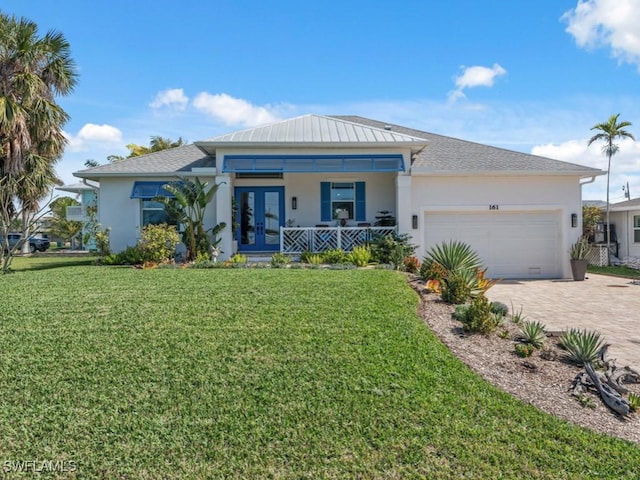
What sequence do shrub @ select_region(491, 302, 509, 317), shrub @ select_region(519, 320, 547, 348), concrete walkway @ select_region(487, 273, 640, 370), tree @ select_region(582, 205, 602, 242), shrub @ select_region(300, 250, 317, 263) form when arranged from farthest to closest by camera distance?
tree @ select_region(582, 205, 602, 242) → shrub @ select_region(300, 250, 317, 263) → shrub @ select_region(491, 302, 509, 317) → concrete walkway @ select_region(487, 273, 640, 370) → shrub @ select_region(519, 320, 547, 348)

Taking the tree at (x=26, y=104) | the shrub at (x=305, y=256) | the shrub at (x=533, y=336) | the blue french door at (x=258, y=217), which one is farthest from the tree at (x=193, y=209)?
the shrub at (x=533, y=336)


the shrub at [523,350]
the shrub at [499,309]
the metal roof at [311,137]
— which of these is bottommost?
the shrub at [523,350]

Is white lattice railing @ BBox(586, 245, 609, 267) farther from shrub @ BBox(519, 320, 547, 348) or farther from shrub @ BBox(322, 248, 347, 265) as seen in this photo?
shrub @ BBox(519, 320, 547, 348)

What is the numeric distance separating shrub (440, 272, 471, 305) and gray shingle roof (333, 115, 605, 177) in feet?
24.9

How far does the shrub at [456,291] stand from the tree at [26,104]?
1430cm

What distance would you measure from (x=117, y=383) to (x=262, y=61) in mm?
13909

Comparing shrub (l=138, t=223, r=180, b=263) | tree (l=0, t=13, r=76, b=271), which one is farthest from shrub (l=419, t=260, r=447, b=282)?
tree (l=0, t=13, r=76, b=271)

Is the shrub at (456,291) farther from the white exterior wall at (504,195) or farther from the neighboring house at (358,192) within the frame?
the white exterior wall at (504,195)

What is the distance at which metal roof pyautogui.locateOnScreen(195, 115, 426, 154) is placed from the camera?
14.1 m

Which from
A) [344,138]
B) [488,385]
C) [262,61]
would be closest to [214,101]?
[262,61]

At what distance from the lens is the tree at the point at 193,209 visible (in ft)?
45.0

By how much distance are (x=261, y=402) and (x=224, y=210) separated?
11.3 m

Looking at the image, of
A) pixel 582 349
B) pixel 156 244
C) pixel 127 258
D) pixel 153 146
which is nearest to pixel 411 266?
pixel 582 349

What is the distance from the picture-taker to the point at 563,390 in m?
4.80
